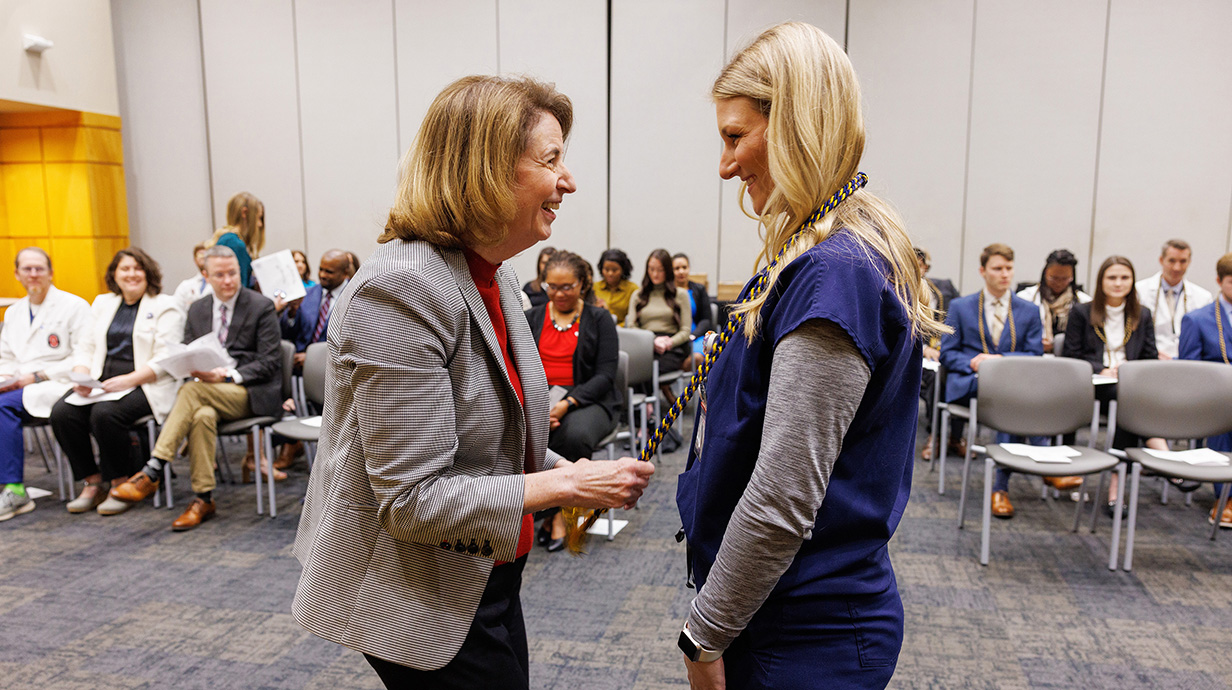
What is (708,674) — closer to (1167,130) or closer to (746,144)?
(746,144)

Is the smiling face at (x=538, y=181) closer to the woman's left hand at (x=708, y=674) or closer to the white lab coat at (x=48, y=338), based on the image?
the woman's left hand at (x=708, y=674)

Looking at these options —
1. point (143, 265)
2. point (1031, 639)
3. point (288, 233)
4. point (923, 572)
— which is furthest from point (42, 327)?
point (1031, 639)

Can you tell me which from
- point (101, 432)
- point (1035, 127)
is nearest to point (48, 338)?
point (101, 432)

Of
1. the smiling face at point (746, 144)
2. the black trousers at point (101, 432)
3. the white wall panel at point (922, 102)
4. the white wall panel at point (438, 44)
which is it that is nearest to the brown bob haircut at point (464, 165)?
the smiling face at point (746, 144)

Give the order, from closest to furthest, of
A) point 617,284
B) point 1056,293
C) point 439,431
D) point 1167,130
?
point 439,431 < point 1056,293 < point 617,284 < point 1167,130

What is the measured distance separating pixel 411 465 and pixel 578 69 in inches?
308

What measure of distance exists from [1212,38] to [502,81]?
8.40 meters

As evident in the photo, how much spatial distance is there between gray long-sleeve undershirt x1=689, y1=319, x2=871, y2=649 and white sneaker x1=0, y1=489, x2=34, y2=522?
15.3 ft

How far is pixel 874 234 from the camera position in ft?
3.20

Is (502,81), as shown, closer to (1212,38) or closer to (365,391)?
(365,391)

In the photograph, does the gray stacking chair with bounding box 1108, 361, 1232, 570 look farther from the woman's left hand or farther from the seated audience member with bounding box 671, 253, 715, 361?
the woman's left hand

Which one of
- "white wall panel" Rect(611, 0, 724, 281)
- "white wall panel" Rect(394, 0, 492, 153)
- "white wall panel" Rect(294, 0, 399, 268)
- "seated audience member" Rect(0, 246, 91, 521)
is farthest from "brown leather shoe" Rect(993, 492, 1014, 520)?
"white wall panel" Rect(294, 0, 399, 268)

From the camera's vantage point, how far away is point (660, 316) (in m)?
6.07

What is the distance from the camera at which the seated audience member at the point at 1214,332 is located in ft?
14.1
